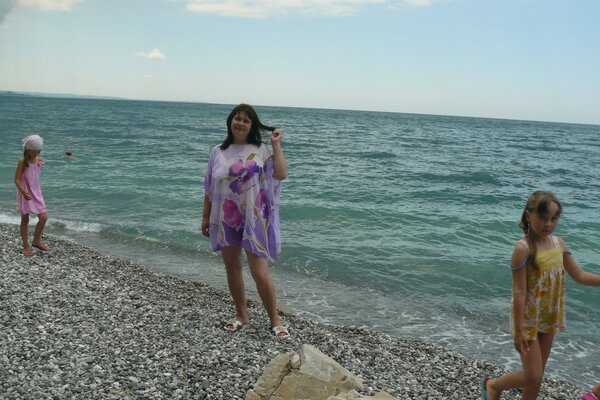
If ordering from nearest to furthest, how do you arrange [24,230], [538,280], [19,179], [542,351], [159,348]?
1. [538,280]
2. [542,351]
3. [159,348]
4. [19,179]
5. [24,230]

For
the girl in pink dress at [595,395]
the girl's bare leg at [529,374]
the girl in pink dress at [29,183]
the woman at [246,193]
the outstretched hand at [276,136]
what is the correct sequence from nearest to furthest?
the girl's bare leg at [529,374] → the girl in pink dress at [595,395] → the outstretched hand at [276,136] → the woman at [246,193] → the girl in pink dress at [29,183]

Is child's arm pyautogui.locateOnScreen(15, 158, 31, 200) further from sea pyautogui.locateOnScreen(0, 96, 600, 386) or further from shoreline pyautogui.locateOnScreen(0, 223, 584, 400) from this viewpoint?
sea pyautogui.locateOnScreen(0, 96, 600, 386)

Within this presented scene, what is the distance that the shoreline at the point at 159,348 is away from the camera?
4.33 metres

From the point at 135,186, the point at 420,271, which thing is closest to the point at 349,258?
the point at 420,271

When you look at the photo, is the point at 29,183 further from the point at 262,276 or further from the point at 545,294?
the point at 545,294

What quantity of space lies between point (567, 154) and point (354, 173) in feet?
82.5

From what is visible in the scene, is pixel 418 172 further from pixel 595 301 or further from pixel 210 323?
pixel 210 323

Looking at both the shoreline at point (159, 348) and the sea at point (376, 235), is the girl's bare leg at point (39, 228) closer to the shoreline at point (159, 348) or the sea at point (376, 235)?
the shoreline at point (159, 348)

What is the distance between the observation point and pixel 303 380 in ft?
12.9

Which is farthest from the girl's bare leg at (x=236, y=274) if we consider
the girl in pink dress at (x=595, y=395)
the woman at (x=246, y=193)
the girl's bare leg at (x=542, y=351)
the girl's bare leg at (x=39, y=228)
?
the girl's bare leg at (x=39, y=228)

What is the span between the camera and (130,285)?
752cm

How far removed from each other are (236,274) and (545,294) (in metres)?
3.05

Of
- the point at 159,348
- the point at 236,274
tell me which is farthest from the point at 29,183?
the point at 159,348

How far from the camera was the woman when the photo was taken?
524 centimetres
